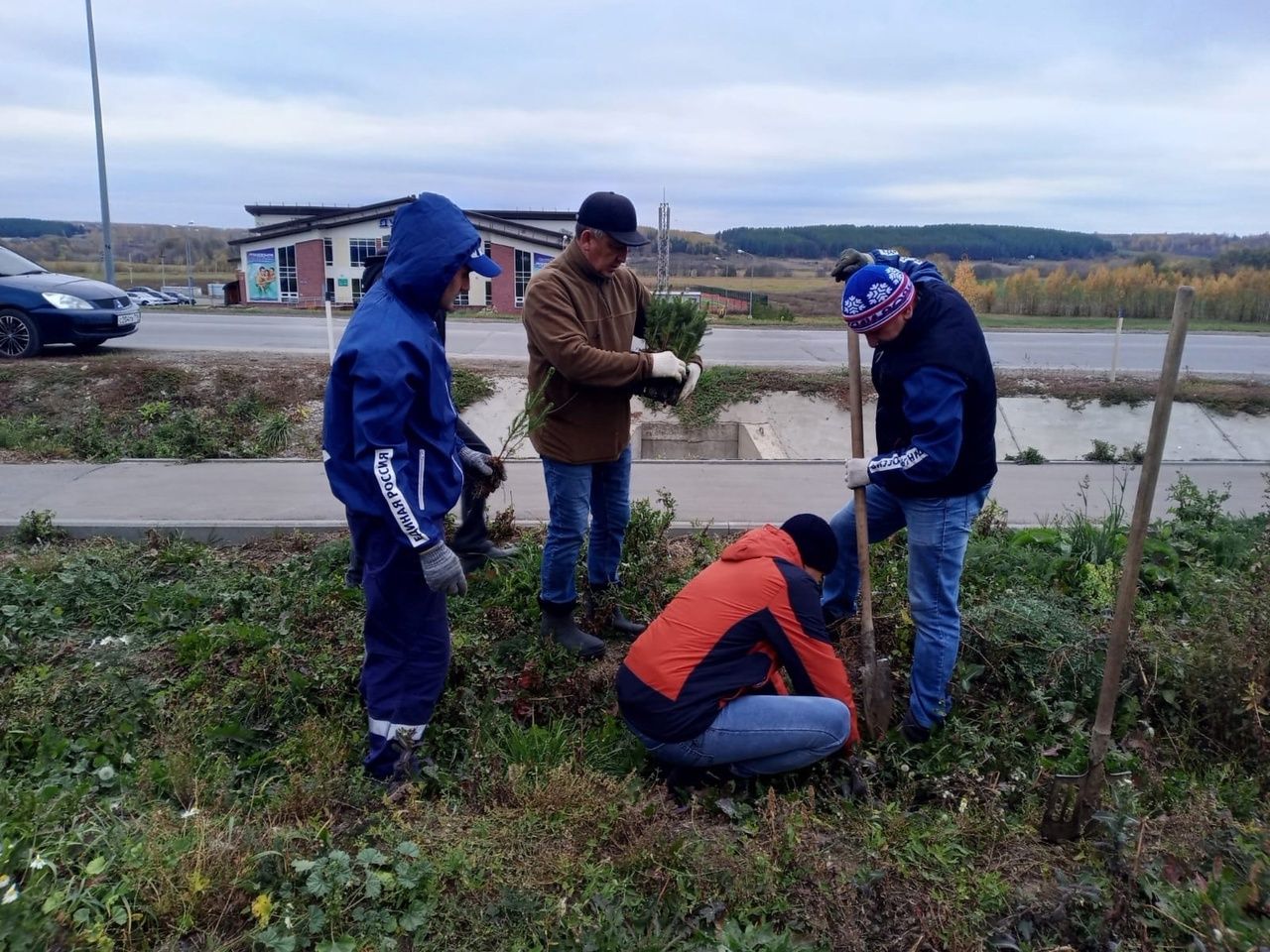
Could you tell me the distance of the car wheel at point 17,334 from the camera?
1130cm

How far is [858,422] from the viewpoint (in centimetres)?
399

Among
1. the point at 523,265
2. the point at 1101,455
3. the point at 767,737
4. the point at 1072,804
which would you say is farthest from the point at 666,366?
the point at 523,265

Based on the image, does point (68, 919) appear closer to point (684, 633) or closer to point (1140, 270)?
point (684, 633)

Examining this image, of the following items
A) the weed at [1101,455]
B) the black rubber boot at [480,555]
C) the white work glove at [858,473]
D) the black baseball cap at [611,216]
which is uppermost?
the black baseball cap at [611,216]

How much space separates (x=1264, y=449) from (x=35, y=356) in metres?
15.0

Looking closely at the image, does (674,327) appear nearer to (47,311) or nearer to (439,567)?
(439,567)

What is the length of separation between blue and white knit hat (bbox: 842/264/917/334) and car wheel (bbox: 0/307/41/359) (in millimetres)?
11524

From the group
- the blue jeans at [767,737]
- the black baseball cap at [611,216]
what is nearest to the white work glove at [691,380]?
the black baseball cap at [611,216]

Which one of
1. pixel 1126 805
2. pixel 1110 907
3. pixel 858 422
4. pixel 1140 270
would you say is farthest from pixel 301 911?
pixel 1140 270

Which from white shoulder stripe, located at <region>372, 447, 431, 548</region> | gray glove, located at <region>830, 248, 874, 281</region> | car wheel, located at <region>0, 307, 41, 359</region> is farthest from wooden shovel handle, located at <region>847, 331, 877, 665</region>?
car wheel, located at <region>0, 307, 41, 359</region>

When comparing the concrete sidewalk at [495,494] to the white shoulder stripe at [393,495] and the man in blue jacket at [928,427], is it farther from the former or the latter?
the white shoulder stripe at [393,495]

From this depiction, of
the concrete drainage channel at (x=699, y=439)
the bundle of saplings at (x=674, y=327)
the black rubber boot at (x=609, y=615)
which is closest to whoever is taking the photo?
the black rubber boot at (x=609, y=615)

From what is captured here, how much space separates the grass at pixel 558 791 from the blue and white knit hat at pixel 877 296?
170 centimetres

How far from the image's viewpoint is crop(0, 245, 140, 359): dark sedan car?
11.3 metres
